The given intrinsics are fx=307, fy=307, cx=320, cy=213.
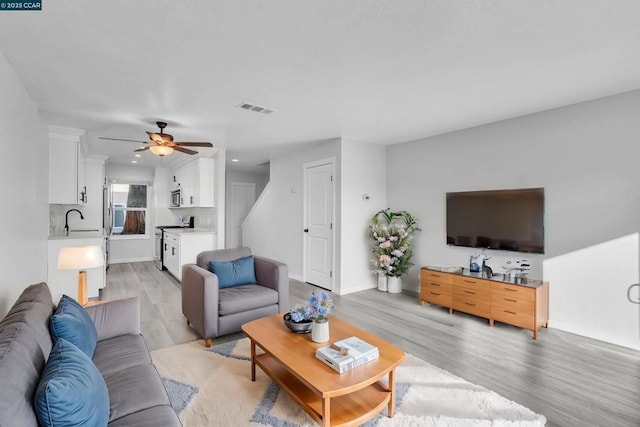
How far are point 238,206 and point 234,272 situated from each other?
17.5 ft

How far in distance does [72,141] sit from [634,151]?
6650mm

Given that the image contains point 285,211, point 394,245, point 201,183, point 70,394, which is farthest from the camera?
point 285,211

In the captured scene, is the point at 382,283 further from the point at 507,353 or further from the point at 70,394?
the point at 70,394

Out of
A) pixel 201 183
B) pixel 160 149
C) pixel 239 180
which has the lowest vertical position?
pixel 201 183

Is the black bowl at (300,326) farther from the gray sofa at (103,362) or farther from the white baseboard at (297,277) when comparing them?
the white baseboard at (297,277)

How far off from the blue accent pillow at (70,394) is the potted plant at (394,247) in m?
3.95

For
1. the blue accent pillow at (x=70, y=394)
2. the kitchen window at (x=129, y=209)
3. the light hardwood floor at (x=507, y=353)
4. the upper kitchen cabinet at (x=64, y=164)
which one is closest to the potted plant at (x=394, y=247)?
the light hardwood floor at (x=507, y=353)

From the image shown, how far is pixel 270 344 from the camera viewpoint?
209 cm

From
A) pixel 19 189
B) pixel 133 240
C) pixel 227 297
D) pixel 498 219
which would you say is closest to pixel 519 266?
pixel 498 219

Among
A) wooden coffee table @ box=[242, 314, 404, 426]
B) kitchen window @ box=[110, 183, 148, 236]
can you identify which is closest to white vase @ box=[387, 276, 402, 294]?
wooden coffee table @ box=[242, 314, 404, 426]

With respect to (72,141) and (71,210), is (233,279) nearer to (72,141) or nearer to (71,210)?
(72,141)

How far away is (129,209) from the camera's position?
760 cm

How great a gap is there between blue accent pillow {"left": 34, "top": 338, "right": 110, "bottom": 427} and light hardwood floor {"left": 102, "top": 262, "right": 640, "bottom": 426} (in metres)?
1.79

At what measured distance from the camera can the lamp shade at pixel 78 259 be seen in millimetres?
2688
